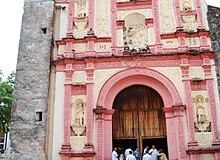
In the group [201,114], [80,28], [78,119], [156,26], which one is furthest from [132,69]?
[201,114]

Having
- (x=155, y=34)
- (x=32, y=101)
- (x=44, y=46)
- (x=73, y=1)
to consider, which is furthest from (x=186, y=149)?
(x=73, y=1)

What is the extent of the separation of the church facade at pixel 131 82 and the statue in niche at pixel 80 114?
0.12 ft

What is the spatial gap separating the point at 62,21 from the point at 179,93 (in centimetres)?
563

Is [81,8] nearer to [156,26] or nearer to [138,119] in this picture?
[156,26]

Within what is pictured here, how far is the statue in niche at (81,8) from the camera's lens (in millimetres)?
13805

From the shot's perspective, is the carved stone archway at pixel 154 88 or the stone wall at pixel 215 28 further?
the stone wall at pixel 215 28

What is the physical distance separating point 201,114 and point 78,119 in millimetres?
4405

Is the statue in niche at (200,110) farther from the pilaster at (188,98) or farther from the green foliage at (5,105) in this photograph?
the green foliage at (5,105)

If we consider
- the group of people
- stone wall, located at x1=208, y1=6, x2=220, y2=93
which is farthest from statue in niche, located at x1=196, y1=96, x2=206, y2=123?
the group of people

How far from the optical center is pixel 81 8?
13945mm

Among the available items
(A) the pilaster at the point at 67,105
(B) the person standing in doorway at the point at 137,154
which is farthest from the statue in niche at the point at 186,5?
(B) the person standing in doorway at the point at 137,154

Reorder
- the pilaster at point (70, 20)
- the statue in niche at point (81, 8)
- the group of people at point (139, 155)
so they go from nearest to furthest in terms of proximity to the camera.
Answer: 1. the group of people at point (139, 155)
2. the pilaster at point (70, 20)
3. the statue in niche at point (81, 8)

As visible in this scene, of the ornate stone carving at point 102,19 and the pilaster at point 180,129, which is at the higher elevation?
the ornate stone carving at point 102,19

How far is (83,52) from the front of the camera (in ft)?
42.7
